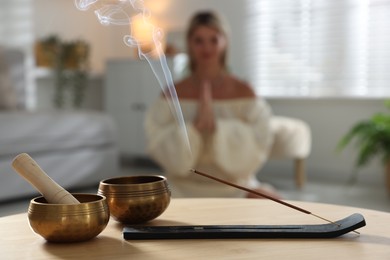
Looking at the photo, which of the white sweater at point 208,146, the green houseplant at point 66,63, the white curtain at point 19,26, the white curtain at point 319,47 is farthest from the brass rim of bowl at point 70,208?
the white curtain at point 19,26

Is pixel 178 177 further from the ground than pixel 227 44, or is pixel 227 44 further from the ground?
pixel 227 44

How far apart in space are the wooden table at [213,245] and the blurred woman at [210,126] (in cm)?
123

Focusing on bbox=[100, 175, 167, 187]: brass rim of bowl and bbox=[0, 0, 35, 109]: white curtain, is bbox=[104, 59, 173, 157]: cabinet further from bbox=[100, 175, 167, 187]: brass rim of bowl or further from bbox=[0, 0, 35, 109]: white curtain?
bbox=[100, 175, 167, 187]: brass rim of bowl

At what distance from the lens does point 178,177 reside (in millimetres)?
2447

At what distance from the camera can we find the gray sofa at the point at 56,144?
11.3 feet

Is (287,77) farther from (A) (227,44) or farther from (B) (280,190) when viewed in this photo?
(A) (227,44)

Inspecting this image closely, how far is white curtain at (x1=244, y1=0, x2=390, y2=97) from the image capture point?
13.5 ft

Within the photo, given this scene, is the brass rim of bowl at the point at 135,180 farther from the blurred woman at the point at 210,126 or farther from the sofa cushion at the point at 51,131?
the sofa cushion at the point at 51,131

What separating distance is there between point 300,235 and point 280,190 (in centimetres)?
295

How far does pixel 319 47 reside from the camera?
14.6 feet

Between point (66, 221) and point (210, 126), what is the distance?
5.06 ft

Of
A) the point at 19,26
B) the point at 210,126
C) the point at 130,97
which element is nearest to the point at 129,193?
the point at 210,126

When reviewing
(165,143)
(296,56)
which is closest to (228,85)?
(165,143)

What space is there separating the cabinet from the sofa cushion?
103 centimetres
